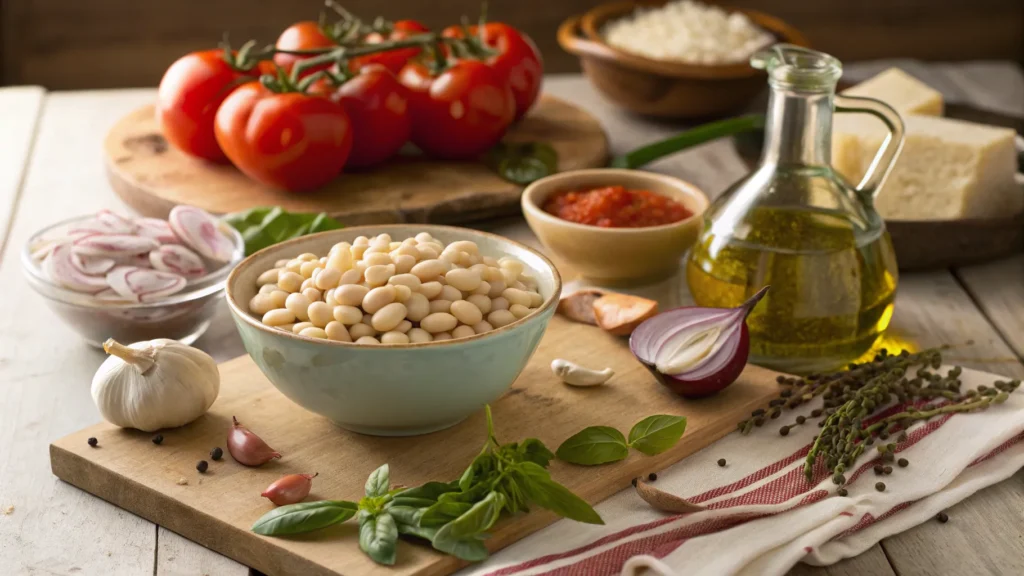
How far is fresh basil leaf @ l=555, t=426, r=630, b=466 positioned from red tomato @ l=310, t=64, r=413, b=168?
39.7 inches

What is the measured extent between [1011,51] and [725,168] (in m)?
2.79

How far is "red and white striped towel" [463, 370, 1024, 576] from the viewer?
1.10 meters

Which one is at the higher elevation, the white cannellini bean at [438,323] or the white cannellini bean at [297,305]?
the white cannellini bean at [297,305]

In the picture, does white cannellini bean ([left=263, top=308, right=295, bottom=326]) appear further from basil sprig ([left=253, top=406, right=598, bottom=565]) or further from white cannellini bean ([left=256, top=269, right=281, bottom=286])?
basil sprig ([left=253, top=406, right=598, bottom=565])

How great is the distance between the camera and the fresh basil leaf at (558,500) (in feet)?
3.65

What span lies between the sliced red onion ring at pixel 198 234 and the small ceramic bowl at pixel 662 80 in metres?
1.15

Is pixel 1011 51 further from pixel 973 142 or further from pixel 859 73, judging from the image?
pixel 973 142

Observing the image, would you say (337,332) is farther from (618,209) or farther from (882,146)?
(882,146)

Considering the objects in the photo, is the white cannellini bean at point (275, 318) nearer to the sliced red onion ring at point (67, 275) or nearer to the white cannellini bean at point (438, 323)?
the white cannellini bean at point (438, 323)

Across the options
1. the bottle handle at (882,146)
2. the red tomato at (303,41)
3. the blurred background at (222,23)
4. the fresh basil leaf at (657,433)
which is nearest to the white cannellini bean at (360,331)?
the fresh basil leaf at (657,433)

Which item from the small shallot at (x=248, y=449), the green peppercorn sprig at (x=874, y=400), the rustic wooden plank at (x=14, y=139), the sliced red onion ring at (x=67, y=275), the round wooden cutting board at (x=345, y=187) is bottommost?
the rustic wooden plank at (x=14, y=139)

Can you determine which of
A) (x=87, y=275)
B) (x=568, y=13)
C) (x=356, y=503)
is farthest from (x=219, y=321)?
(x=568, y=13)

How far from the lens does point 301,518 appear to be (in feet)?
3.62

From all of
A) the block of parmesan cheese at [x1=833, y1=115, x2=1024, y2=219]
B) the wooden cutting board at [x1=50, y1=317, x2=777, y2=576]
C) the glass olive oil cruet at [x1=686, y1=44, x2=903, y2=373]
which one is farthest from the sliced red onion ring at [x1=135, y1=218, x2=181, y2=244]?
the block of parmesan cheese at [x1=833, y1=115, x2=1024, y2=219]
